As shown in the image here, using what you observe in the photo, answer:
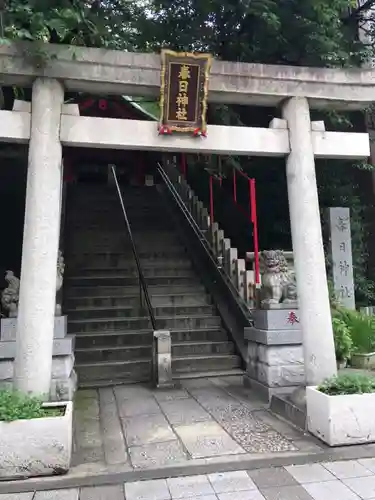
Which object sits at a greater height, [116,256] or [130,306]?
[116,256]

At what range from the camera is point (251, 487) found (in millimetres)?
3564

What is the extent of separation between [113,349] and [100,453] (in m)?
3.35

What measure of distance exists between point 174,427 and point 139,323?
3.43 m

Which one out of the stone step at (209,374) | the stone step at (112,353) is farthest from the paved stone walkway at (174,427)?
the stone step at (112,353)

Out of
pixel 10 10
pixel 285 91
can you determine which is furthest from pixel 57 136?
pixel 285 91

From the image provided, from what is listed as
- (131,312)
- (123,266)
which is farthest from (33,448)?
(123,266)

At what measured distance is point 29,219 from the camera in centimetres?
452

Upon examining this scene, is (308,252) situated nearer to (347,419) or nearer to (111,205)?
(347,419)

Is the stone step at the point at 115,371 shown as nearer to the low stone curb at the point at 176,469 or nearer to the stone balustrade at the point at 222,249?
the stone balustrade at the point at 222,249

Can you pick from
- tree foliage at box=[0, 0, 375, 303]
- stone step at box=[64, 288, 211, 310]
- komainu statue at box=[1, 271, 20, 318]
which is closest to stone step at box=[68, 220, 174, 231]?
stone step at box=[64, 288, 211, 310]

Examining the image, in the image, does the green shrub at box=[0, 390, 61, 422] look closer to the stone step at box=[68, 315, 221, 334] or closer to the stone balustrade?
the stone step at box=[68, 315, 221, 334]

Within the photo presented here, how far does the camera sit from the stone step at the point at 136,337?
25.5 feet

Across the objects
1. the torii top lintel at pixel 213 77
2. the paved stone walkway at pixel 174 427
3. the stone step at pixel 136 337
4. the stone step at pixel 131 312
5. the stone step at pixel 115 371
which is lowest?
the paved stone walkway at pixel 174 427

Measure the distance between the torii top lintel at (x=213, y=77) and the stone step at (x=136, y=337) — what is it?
4423mm
